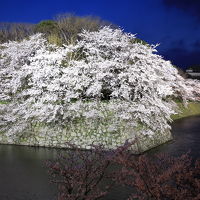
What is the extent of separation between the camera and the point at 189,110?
34.4 m

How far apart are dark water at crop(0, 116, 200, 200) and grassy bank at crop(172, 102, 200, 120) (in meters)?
11.6

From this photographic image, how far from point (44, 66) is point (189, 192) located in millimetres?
13148

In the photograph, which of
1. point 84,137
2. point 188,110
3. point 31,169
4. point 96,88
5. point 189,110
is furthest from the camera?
point 189,110

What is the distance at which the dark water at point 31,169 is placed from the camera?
9859 millimetres

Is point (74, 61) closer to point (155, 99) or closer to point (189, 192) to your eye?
point (155, 99)

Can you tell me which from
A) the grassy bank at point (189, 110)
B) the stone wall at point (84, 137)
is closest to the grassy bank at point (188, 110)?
the grassy bank at point (189, 110)

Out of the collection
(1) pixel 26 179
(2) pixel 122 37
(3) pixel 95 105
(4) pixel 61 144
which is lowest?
(1) pixel 26 179

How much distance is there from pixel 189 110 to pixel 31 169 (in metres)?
25.0

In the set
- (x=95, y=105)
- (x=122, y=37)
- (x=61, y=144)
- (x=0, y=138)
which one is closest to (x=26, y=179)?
(x=61, y=144)

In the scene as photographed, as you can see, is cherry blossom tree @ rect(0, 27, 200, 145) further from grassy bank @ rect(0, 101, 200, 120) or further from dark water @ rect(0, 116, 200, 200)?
grassy bank @ rect(0, 101, 200, 120)

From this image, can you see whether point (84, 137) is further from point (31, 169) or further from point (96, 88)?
point (31, 169)

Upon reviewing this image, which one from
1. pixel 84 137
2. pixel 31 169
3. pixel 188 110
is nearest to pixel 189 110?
pixel 188 110

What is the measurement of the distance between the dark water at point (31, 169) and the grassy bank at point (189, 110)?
38.2 ft

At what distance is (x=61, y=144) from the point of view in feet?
54.3
